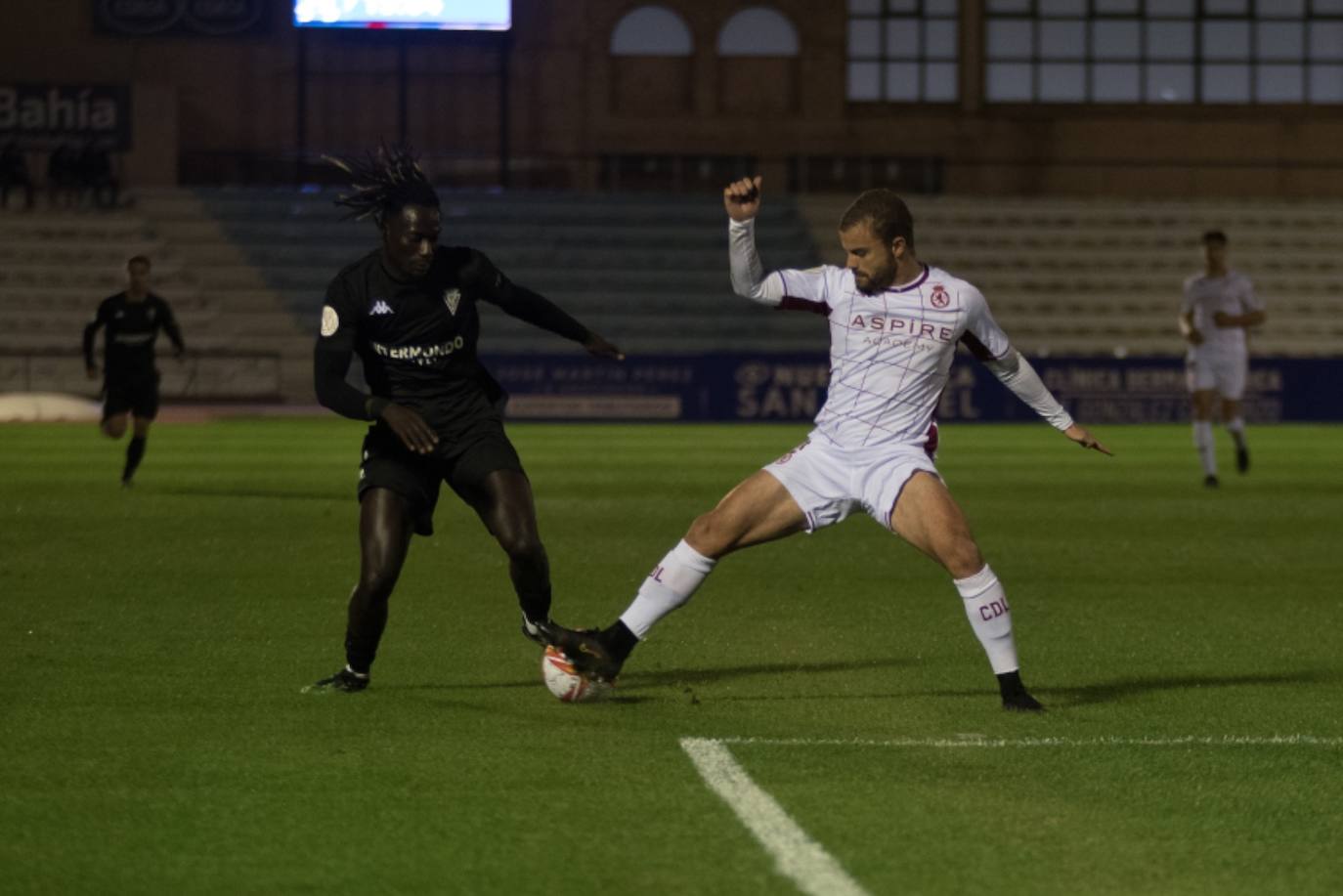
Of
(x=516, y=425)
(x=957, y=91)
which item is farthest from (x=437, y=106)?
(x=516, y=425)

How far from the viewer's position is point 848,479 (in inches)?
323

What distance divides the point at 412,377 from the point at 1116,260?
3846cm

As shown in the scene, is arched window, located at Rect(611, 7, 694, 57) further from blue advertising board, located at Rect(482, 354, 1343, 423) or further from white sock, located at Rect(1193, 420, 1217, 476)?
white sock, located at Rect(1193, 420, 1217, 476)

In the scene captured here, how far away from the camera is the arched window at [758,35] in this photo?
163 ft

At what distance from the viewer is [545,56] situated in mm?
48969

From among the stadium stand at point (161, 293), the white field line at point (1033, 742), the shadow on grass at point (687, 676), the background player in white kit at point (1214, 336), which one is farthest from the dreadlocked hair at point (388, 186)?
the stadium stand at point (161, 293)

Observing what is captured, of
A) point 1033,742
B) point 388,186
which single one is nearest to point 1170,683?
point 1033,742

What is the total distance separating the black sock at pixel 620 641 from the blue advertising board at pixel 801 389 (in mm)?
26807

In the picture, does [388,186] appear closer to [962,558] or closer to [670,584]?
[670,584]

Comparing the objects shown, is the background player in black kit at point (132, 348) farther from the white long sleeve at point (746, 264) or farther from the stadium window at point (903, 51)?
the stadium window at point (903, 51)

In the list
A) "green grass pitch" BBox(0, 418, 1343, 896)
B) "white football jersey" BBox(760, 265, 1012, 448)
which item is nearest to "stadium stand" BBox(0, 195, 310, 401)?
"green grass pitch" BBox(0, 418, 1343, 896)

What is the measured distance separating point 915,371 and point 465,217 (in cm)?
3742

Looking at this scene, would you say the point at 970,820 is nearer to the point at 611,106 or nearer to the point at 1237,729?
the point at 1237,729

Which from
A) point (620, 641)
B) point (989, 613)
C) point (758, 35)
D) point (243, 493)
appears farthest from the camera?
point (758, 35)
